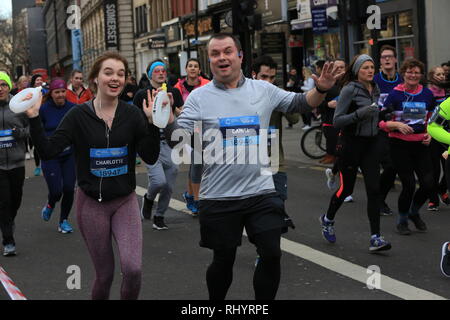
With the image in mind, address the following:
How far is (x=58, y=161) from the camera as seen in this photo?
9477mm

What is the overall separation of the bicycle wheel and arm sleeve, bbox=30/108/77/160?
11660mm

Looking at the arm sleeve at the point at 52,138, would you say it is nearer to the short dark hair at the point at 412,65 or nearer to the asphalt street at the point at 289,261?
the asphalt street at the point at 289,261

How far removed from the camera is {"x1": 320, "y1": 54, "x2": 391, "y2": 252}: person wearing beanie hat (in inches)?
311

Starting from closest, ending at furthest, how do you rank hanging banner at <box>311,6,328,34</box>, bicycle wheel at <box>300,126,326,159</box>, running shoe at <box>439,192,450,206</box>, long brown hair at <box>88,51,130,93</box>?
long brown hair at <box>88,51,130,93</box>, running shoe at <box>439,192,450,206</box>, bicycle wheel at <box>300,126,326,159</box>, hanging banner at <box>311,6,328,34</box>

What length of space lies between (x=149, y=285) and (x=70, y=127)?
6.70ft

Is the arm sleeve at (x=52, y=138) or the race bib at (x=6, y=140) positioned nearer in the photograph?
the arm sleeve at (x=52, y=138)

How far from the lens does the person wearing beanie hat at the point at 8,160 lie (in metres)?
8.38

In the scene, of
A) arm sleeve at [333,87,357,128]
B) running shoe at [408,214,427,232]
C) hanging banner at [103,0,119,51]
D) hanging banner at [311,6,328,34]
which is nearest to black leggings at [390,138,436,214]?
running shoe at [408,214,427,232]

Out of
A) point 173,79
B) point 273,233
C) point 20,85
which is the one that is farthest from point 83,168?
point 20,85

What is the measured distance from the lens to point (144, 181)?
564 inches

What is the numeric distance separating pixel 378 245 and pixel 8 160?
3.69 m

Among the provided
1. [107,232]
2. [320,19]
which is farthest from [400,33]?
[107,232]

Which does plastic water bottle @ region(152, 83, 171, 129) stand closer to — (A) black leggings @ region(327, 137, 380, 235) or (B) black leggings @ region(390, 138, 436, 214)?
(A) black leggings @ region(327, 137, 380, 235)

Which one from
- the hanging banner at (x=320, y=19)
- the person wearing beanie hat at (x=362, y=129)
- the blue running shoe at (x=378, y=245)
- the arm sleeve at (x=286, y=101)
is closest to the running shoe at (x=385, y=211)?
the person wearing beanie hat at (x=362, y=129)
